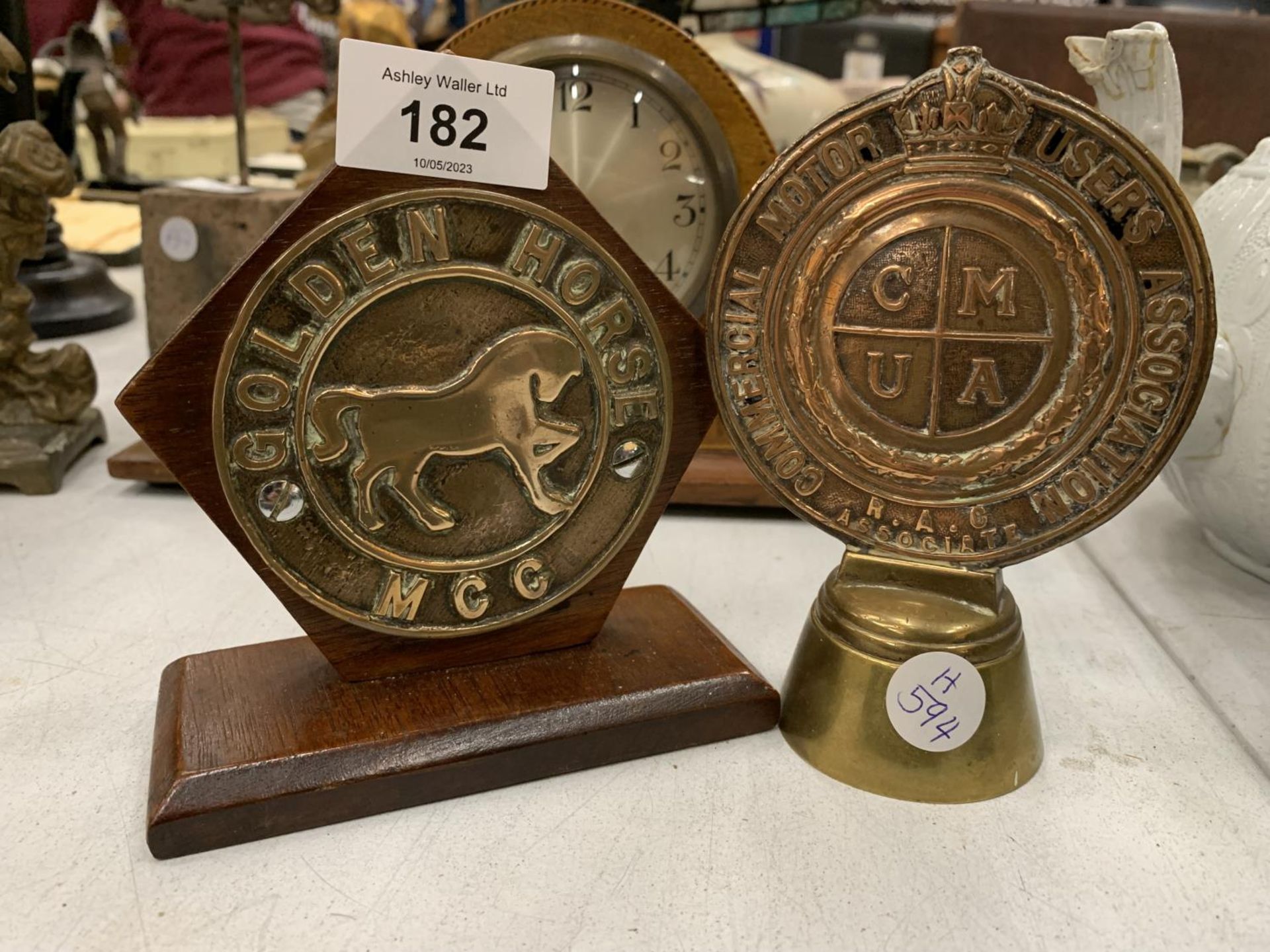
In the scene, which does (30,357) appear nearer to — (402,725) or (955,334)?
(402,725)

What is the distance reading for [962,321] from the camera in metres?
0.83

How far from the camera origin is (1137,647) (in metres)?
1.18

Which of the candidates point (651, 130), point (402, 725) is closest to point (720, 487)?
point (651, 130)

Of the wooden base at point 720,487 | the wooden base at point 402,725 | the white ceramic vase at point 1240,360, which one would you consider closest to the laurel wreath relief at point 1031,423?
the wooden base at point 402,725

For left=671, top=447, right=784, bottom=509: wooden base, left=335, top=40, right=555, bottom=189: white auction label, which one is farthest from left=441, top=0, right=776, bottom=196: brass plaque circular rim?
left=335, top=40, right=555, bottom=189: white auction label

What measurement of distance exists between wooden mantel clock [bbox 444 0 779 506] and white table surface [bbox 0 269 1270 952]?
0.57 m

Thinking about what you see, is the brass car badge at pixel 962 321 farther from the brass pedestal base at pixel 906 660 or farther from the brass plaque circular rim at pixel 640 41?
the brass plaque circular rim at pixel 640 41

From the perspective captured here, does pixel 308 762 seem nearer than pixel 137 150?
Yes

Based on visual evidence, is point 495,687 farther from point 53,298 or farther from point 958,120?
point 53,298

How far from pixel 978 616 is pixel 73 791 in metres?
0.78

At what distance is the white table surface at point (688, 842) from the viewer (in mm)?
746

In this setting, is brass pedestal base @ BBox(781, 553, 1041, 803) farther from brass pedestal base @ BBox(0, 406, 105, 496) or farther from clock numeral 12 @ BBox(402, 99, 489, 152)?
brass pedestal base @ BBox(0, 406, 105, 496)

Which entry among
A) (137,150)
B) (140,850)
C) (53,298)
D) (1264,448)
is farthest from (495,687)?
(137,150)

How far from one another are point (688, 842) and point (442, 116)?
61 cm
